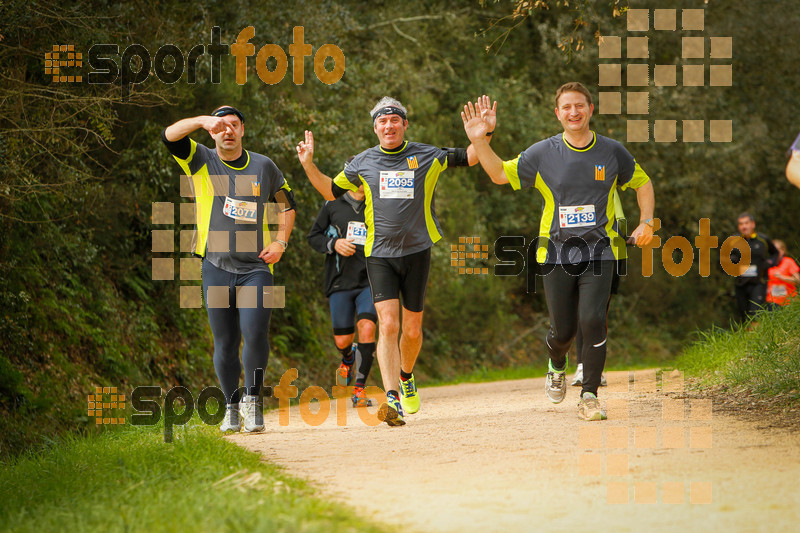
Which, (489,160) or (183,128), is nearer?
(183,128)

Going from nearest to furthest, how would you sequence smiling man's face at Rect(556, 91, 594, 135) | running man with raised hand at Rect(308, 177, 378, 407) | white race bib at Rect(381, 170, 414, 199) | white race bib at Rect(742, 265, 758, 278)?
smiling man's face at Rect(556, 91, 594, 135)
white race bib at Rect(381, 170, 414, 199)
running man with raised hand at Rect(308, 177, 378, 407)
white race bib at Rect(742, 265, 758, 278)

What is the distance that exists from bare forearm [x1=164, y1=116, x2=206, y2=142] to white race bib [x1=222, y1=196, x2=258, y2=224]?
622 millimetres

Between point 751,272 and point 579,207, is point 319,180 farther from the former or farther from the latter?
point 751,272

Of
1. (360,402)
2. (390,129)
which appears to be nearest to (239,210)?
(390,129)

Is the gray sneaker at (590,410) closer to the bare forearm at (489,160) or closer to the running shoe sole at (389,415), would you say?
the running shoe sole at (389,415)

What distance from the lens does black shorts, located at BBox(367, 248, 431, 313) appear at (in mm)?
7777

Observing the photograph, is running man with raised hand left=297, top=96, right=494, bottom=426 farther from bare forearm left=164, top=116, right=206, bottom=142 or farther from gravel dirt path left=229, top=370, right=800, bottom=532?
bare forearm left=164, top=116, right=206, bottom=142

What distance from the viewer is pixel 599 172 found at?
735 cm

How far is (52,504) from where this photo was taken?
5453 mm

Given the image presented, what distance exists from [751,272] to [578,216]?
8.75m

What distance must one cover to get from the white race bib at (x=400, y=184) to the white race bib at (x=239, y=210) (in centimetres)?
111

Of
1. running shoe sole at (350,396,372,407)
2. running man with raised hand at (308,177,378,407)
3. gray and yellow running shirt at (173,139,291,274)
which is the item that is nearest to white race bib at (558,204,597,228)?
gray and yellow running shirt at (173,139,291,274)

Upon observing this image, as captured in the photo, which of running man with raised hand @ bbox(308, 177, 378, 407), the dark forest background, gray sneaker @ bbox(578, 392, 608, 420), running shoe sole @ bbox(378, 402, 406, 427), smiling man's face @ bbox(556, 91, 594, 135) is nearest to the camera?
gray sneaker @ bbox(578, 392, 608, 420)

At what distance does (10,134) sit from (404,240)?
390 centimetres
